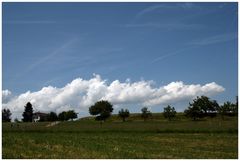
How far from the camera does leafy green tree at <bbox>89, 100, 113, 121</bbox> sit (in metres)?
154

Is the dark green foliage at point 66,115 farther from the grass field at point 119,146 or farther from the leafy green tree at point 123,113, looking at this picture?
the grass field at point 119,146

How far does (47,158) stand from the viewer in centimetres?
1961

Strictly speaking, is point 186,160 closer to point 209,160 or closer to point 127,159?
point 209,160

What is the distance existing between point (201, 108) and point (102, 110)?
40.7 metres

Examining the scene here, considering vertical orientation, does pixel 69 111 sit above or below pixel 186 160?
above

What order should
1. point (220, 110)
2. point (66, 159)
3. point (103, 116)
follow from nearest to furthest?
point (66, 159), point (220, 110), point (103, 116)

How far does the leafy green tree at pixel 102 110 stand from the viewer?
505 feet

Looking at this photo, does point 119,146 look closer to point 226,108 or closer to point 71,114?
point 226,108

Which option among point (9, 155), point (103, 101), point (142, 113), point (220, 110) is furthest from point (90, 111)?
point (9, 155)

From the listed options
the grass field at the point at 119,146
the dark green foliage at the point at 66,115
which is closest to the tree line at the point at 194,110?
the dark green foliage at the point at 66,115

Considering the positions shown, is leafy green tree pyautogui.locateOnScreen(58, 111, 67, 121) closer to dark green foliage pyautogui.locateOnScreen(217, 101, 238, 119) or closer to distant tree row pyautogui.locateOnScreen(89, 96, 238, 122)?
distant tree row pyautogui.locateOnScreen(89, 96, 238, 122)

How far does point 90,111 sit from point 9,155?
137832mm

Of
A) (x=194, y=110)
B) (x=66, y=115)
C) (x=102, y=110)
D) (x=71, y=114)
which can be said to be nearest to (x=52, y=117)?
(x=66, y=115)

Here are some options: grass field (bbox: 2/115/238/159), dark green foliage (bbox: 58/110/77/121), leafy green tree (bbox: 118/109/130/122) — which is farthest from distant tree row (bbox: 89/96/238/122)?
grass field (bbox: 2/115/238/159)
